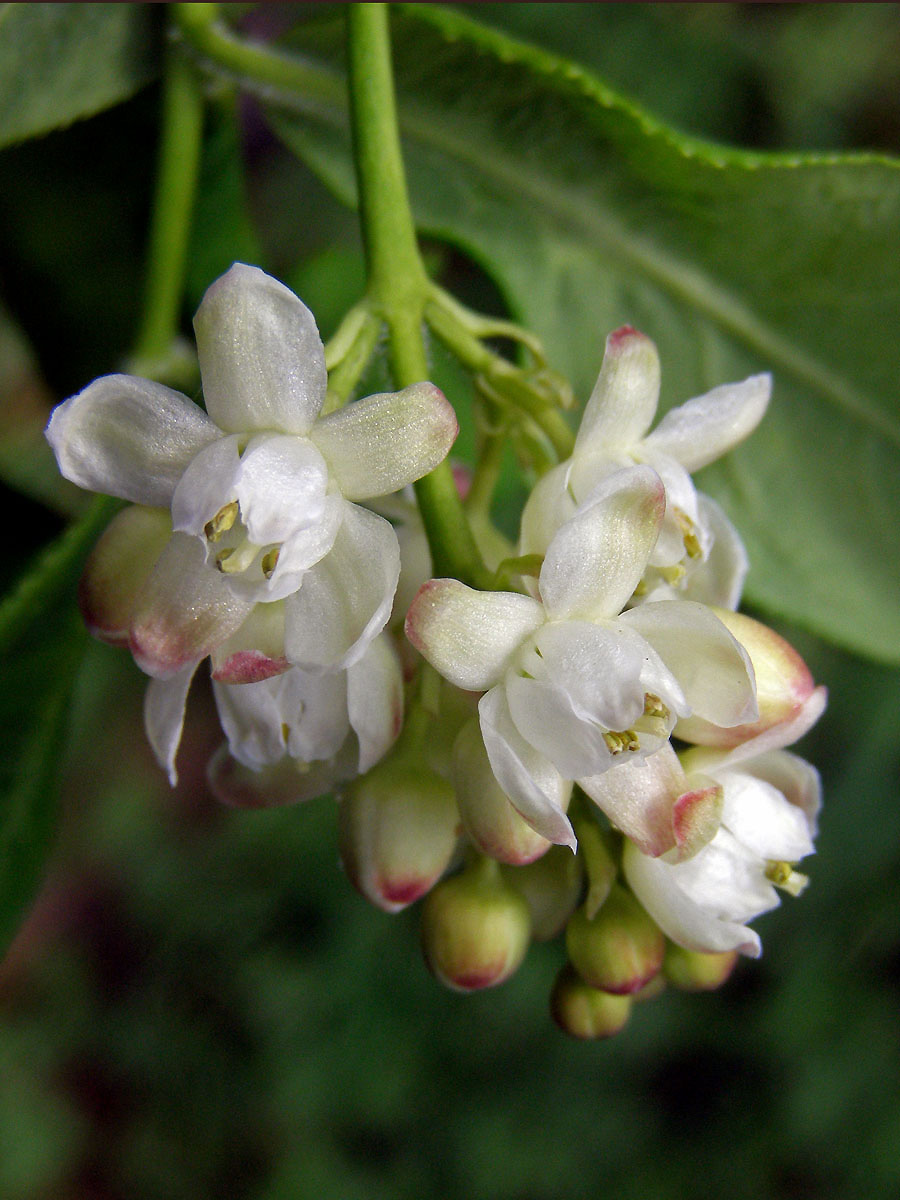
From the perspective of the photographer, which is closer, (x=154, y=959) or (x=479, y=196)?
(x=479, y=196)

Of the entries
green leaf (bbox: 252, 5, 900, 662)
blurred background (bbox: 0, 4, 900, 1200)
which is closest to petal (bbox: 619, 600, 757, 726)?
green leaf (bbox: 252, 5, 900, 662)

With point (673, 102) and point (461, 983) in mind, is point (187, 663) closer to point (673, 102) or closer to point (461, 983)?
point (461, 983)

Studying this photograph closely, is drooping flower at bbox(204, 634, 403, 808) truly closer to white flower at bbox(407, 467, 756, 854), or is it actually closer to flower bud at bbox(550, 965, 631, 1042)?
white flower at bbox(407, 467, 756, 854)

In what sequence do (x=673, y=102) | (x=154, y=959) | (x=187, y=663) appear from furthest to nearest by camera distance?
1. (x=154, y=959)
2. (x=673, y=102)
3. (x=187, y=663)

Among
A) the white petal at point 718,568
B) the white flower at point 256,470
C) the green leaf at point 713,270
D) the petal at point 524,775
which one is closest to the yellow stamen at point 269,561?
the white flower at point 256,470

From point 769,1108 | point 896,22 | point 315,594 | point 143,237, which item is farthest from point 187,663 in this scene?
point 769,1108

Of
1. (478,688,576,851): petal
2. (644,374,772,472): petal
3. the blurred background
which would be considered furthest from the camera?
the blurred background
